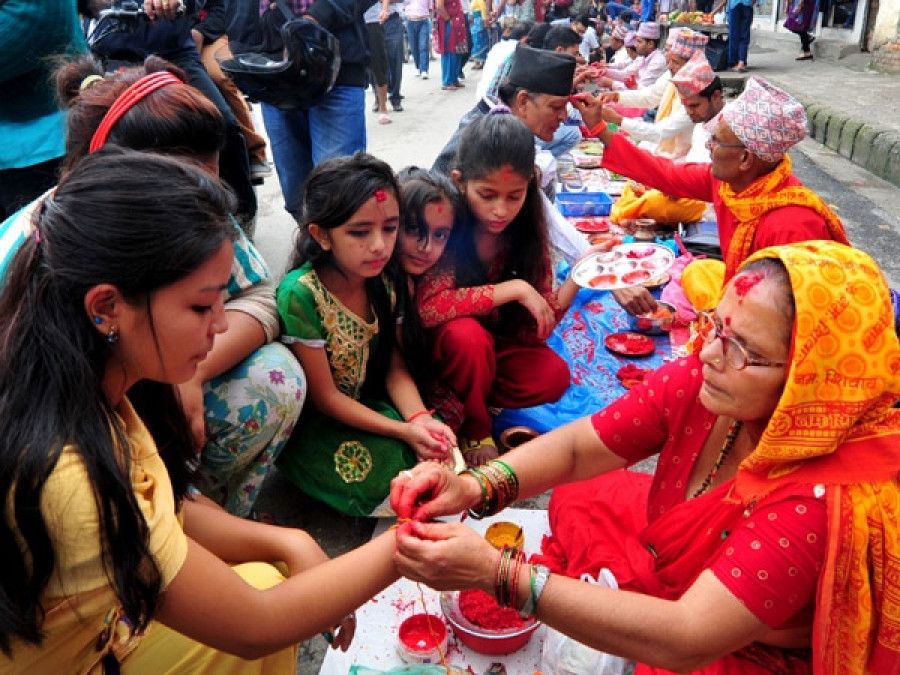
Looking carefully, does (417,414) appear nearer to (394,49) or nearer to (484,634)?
(484,634)

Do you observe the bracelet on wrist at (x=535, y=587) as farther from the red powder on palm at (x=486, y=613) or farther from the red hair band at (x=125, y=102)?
the red hair band at (x=125, y=102)

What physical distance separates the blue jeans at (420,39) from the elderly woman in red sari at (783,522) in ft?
44.4

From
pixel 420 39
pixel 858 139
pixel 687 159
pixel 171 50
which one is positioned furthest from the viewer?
pixel 420 39

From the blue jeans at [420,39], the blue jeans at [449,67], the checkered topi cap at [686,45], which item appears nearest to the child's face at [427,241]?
the checkered topi cap at [686,45]

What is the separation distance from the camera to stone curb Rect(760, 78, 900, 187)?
6711 mm

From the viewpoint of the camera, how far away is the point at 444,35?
1274 centimetres

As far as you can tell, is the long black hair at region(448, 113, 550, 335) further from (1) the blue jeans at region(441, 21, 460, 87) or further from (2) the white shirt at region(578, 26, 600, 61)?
(1) the blue jeans at region(441, 21, 460, 87)

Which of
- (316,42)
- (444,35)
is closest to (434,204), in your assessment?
(316,42)

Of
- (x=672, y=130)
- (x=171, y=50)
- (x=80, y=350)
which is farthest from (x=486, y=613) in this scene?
(x=672, y=130)

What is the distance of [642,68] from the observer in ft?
30.1

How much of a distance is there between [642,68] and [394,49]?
3.65m

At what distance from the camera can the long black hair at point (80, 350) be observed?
3.59 ft

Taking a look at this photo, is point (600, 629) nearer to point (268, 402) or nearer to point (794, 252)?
point (794, 252)

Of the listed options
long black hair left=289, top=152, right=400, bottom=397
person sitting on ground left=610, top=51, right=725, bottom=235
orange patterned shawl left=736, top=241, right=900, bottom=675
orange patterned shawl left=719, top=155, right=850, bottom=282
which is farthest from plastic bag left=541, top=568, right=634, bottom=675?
person sitting on ground left=610, top=51, right=725, bottom=235
